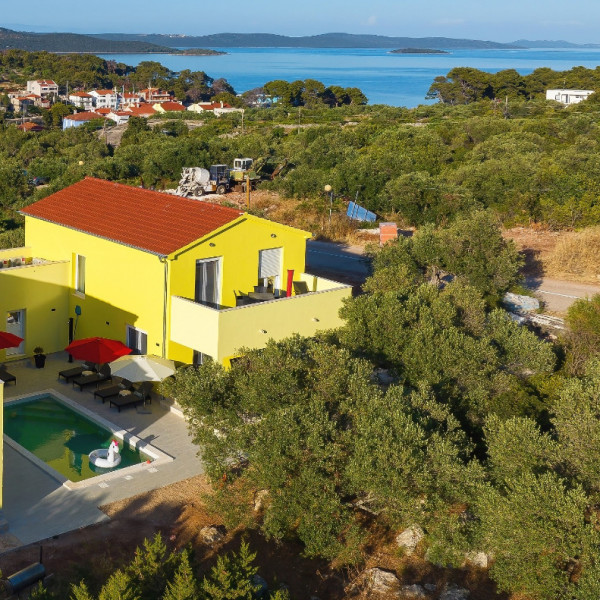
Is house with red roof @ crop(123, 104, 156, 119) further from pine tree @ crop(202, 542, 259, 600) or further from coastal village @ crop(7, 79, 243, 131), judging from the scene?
pine tree @ crop(202, 542, 259, 600)

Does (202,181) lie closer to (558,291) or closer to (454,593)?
(558,291)

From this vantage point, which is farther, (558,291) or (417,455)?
(558,291)

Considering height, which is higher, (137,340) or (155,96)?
(137,340)

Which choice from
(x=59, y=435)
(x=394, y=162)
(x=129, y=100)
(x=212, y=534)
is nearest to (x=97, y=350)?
(x=59, y=435)

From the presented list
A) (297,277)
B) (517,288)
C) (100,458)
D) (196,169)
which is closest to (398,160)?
(196,169)

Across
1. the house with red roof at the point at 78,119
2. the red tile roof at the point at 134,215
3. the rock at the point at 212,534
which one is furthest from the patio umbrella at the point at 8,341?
the house with red roof at the point at 78,119

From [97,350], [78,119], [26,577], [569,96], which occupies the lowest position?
[78,119]

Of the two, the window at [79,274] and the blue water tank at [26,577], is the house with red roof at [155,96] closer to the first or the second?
the window at [79,274]
